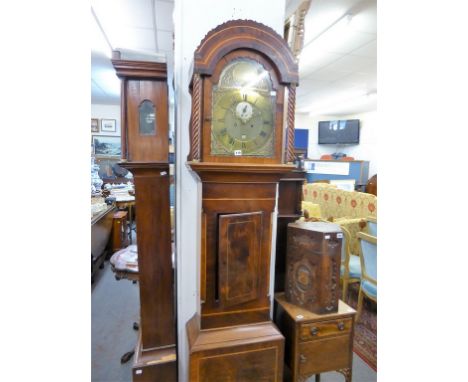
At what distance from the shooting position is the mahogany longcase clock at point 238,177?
2.94 ft

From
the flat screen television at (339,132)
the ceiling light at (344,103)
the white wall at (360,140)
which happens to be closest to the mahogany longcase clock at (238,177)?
the ceiling light at (344,103)

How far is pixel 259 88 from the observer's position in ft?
3.11

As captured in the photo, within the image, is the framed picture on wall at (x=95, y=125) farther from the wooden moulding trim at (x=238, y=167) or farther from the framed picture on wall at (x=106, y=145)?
the wooden moulding trim at (x=238, y=167)

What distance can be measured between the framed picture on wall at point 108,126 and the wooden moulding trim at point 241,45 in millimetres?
6043

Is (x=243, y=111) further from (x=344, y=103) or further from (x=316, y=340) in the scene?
(x=344, y=103)

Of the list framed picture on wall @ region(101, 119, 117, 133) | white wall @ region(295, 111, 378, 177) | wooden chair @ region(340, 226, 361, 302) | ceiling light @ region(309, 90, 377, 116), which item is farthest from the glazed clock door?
white wall @ region(295, 111, 378, 177)

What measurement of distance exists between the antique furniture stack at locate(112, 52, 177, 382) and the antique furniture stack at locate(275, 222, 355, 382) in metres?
0.61

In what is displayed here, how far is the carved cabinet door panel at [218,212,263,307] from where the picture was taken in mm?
966

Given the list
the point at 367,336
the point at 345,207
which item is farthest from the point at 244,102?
the point at 345,207

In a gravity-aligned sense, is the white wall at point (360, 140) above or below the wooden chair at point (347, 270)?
above

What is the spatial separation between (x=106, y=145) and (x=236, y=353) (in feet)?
19.9

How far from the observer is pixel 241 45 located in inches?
35.0
